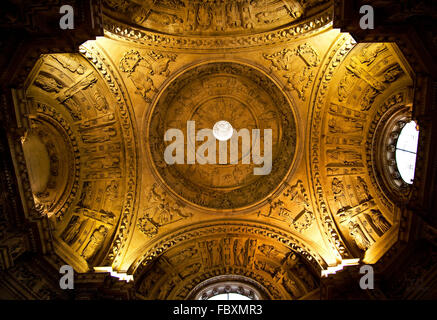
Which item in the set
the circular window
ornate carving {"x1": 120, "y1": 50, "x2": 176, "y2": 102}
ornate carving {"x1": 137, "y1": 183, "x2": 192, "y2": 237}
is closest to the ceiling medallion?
ornate carving {"x1": 137, "y1": 183, "x2": 192, "y2": 237}

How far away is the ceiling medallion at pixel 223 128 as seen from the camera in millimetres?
13477

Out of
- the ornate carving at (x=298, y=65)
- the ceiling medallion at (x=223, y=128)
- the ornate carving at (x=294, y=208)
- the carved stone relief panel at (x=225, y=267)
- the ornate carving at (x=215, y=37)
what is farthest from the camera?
the ceiling medallion at (x=223, y=128)

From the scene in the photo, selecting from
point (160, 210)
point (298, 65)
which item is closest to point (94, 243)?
point (160, 210)

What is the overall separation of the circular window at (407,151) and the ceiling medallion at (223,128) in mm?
3524

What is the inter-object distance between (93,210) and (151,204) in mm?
2069

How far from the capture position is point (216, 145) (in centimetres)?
1448

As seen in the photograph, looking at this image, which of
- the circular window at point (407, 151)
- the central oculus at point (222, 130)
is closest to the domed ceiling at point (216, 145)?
the central oculus at point (222, 130)

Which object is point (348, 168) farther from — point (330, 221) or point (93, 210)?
point (93, 210)

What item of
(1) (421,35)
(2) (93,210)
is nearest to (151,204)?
(2) (93,210)

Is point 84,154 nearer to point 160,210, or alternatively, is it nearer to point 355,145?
point 160,210

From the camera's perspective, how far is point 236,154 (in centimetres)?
1452

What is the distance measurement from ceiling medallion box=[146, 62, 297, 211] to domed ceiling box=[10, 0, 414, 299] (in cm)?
5

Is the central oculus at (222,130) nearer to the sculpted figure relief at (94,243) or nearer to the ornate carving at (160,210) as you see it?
the ornate carving at (160,210)

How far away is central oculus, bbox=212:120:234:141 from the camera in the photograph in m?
14.4
